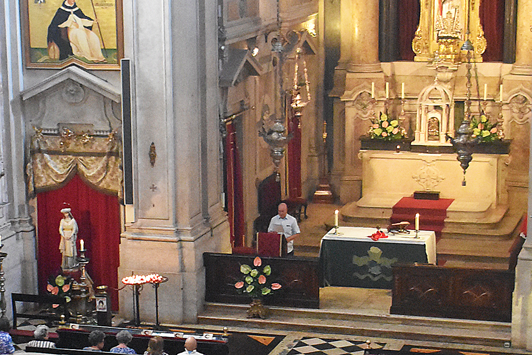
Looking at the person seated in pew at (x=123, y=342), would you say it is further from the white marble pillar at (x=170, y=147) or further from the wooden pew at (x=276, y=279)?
the wooden pew at (x=276, y=279)

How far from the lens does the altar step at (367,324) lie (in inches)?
554

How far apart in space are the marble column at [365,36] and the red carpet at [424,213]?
3079mm

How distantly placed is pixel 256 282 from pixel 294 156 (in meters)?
6.08

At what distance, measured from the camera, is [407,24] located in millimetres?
20969

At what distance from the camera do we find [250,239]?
1811cm

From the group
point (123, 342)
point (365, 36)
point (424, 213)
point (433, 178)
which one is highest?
point (365, 36)

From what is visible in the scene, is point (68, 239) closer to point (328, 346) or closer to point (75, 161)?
point (75, 161)

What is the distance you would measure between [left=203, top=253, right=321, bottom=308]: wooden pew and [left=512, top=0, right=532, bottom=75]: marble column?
23.1ft

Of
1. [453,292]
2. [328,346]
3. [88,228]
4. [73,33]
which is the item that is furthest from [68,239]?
[453,292]

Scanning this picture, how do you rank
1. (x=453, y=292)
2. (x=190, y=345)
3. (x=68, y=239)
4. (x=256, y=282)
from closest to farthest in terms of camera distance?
(x=190, y=345) < (x=453, y=292) < (x=256, y=282) < (x=68, y=239)

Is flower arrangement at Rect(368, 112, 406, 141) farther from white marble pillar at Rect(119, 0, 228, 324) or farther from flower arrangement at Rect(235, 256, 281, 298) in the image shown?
flower arrangement at Rect(235, 256, 281, 298)

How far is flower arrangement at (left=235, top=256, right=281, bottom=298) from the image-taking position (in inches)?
580

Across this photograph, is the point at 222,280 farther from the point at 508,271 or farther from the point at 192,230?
the point at 508,271

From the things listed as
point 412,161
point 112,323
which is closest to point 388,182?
point 412,161
